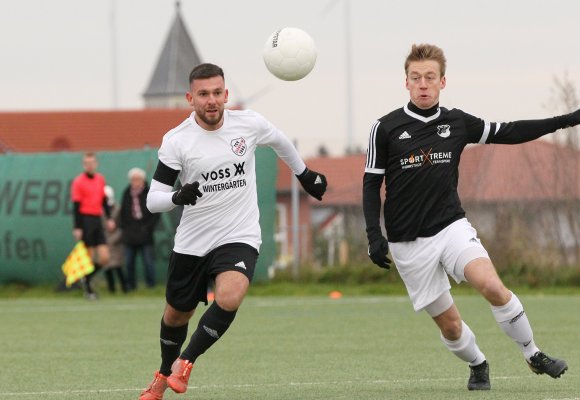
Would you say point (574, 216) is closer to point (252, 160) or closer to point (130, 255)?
point (130, 255)

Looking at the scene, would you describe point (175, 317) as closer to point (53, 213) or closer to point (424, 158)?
point (424, 158)

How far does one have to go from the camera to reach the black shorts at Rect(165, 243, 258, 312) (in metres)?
8.47

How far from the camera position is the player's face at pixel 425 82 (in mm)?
8742

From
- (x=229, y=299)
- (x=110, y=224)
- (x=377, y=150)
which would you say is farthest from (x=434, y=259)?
(x=110, y=224)

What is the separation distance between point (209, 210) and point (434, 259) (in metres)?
1.50

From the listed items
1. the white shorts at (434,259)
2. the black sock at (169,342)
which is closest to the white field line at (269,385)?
the black sock at (169,342)

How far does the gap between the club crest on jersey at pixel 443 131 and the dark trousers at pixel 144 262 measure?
461 inches

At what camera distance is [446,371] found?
10.4 metres

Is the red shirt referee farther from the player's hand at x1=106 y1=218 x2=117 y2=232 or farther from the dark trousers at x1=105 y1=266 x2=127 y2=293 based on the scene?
the dark trousers at x1=105 y1=266 x2=127 y2=293

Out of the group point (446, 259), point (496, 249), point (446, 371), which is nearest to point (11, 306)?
point (496, 249)

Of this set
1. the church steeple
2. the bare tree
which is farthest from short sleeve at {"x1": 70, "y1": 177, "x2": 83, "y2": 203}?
the church steeple

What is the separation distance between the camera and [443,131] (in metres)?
8.89

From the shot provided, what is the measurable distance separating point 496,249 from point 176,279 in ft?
41.6

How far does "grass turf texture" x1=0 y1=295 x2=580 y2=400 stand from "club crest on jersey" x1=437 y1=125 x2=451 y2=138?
1703 mm
